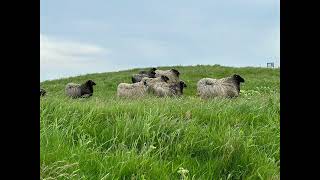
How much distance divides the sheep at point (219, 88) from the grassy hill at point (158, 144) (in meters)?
11.7

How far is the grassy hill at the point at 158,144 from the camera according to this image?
475cm

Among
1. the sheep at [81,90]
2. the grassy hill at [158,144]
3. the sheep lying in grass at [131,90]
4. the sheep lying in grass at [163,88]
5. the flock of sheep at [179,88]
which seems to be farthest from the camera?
the sheep at [81,90]

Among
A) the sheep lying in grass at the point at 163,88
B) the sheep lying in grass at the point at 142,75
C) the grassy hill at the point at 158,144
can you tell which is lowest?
the grassy hill at the point at 158,144

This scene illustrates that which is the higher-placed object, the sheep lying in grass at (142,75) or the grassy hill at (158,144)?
the sheep lying in grass at (142,75)

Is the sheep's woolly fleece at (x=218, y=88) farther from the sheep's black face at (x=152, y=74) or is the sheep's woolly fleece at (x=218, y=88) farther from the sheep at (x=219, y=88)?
the sheep's black face at (x=152, y=74)

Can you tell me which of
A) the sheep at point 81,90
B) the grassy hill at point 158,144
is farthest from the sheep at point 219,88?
the grassy hill at point 158,144

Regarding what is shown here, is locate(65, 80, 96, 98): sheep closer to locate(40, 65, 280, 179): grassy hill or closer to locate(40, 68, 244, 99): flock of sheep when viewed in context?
locate(40, 68, 244, 99): flock of sheep

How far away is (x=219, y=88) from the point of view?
20609 mm

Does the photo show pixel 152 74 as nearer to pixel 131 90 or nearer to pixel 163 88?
pixel 131 90

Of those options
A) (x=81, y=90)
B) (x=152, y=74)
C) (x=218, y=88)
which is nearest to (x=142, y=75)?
(x=152, y=74)

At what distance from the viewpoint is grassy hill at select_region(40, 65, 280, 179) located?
4746 mm
